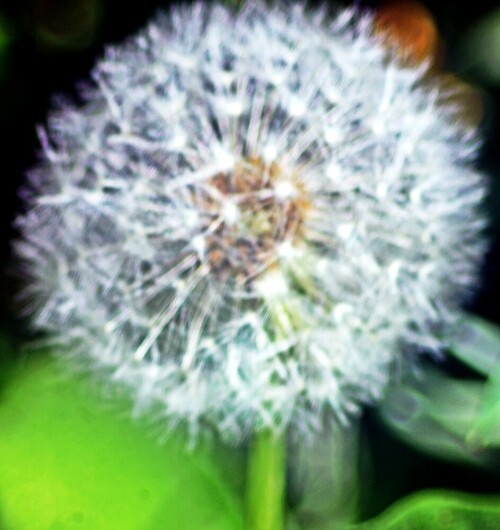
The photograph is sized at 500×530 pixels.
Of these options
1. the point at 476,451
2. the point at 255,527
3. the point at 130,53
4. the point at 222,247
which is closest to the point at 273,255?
the point at 222,247

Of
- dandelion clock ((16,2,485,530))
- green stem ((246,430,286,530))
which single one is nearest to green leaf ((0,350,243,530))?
green stem ((246,430,286,530))

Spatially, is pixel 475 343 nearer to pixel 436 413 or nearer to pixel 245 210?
pixel 436 413

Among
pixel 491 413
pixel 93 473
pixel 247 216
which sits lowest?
pixel 491 413

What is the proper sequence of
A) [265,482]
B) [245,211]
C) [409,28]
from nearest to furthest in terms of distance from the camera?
[245,211]
[265,482]
[409,28]

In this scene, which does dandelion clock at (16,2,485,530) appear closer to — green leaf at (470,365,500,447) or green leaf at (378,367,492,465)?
green leaf at (470,365,500,447)

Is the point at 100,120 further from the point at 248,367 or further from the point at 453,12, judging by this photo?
the point at 453,12

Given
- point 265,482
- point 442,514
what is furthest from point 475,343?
point 265,482

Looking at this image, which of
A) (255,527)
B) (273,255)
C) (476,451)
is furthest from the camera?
(476,451)
